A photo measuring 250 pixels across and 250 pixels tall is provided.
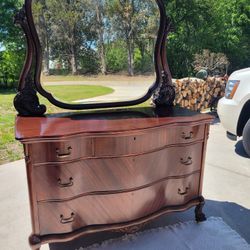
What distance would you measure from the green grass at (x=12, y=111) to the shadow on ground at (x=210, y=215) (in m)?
1.08

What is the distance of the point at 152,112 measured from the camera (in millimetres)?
2256

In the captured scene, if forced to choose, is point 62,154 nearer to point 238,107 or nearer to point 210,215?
point 210,215

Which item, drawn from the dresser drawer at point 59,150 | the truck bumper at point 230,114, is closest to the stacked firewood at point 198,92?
the truck bumper at point 230,114

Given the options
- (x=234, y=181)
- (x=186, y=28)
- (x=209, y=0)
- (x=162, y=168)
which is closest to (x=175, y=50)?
(x=186, y=28)

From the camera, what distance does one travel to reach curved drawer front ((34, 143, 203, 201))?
1.70 metres

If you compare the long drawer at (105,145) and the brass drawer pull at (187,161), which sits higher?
the long drawer at (105,145)

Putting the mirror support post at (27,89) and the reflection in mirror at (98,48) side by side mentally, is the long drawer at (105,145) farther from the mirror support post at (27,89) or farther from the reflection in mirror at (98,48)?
the reflection in mirror at (98,48)

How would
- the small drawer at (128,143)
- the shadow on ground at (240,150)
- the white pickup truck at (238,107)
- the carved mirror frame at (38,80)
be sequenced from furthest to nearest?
the shadow on ground at (240,150) → the white pickup truck at (238,107) → the carved mirror frame at (38,80) → the small drawer at (128,143)

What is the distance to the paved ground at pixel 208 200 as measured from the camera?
218cm

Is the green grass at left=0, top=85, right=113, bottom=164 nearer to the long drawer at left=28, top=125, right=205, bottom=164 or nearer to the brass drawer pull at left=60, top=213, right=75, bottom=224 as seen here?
the long drawer at left=28, top=125, right=205, bottom=164

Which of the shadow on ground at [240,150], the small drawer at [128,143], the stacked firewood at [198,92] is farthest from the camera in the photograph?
the stacked firewood at [198,92]

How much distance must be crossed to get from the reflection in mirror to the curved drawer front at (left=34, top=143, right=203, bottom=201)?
0.73 m

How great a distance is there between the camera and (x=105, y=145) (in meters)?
1.73

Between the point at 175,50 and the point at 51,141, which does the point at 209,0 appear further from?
the point at 51,141
